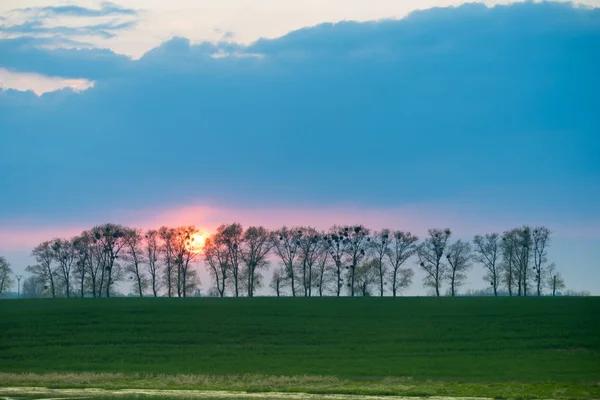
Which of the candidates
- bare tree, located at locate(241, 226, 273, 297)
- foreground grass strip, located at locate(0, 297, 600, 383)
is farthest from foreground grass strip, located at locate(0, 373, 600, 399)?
bare tree, located at locate(241, 226, 273, 297)

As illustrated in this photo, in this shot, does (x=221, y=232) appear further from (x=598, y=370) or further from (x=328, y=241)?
(x=598, y=370)

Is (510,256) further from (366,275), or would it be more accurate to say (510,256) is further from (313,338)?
(313,338)

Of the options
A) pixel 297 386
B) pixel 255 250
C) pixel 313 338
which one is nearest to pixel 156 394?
pixel 297 386

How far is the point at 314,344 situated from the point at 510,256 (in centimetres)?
7933

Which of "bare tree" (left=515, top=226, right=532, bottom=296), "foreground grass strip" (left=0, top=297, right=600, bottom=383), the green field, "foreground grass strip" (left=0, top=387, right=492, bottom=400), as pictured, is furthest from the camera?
"bare tree" (left=515, top=226, right=532, bottom=296)

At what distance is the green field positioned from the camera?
44031 millimetres

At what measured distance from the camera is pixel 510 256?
136500mm

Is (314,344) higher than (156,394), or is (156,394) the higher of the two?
(156,394)

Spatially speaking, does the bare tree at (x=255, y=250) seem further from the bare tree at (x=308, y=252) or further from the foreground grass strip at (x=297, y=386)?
the foreground grass strip at (x=297, y=386)

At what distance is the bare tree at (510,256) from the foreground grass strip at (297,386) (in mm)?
96874

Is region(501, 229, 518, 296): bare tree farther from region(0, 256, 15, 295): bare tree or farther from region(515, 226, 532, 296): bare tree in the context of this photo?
region(0, 256, 15, 295): bare tree

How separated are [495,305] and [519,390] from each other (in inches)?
2196

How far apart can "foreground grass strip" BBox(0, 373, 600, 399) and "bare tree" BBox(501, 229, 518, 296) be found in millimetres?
96874

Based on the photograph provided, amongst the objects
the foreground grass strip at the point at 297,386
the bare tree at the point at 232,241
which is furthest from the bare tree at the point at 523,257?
the foreground grass strip at the point at 297,386
